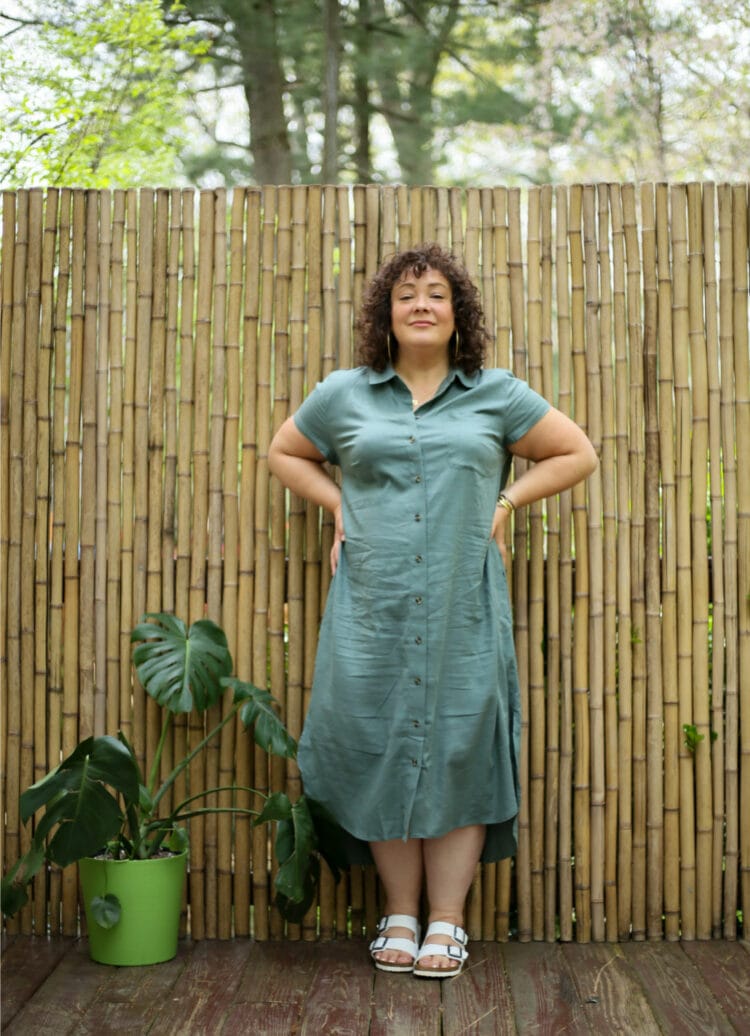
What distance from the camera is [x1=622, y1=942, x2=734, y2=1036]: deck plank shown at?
237cm

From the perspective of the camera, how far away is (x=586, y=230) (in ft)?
9.80

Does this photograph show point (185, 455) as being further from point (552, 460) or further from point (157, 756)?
point (552, 460)

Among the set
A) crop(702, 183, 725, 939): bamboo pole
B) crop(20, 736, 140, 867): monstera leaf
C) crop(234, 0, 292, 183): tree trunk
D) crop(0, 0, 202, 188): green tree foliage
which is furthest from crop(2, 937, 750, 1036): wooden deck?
crop(234, 0, 292, 183): tree trunk

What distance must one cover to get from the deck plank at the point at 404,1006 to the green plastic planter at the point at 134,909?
54 centimetres

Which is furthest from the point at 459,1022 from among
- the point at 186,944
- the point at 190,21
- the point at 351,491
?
the point at 190,21

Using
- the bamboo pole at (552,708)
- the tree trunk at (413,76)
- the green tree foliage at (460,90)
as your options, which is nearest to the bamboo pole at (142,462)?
the bamboo pole at (552,708)

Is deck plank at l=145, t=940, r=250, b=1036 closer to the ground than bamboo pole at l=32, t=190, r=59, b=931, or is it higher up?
closer to the ground

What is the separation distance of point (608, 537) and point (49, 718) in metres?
1.58

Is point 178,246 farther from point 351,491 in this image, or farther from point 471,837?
point 471,837

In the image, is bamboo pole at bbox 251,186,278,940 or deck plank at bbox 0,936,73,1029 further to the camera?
bamboo pole at bbox 251,186,278,940

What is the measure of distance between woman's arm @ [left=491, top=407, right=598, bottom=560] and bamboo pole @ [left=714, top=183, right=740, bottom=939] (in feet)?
1.49

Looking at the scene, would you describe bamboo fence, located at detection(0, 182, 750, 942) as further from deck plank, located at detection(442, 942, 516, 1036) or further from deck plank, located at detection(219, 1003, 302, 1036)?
deck plank, located at detection(219, 1003, 302, 1036)

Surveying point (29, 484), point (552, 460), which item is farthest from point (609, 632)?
point (29, 484)

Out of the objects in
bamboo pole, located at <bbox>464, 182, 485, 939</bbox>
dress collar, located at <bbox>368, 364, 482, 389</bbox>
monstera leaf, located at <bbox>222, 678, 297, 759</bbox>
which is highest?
bamboo pole, located at <bbox>464, 182, 485, 939</bbox>
